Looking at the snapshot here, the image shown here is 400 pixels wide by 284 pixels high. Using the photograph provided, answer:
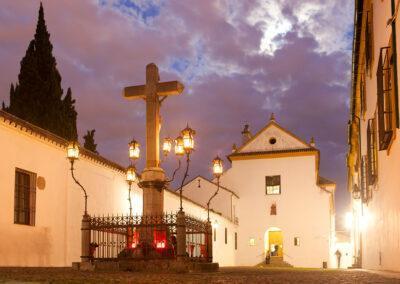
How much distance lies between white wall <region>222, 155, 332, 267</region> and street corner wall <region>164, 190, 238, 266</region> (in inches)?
61.1

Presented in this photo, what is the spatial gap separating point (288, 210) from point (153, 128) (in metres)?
30.2

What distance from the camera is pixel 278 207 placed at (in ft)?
146

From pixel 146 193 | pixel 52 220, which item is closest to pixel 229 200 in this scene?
pixel 52 220

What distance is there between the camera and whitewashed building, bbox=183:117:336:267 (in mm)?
43250

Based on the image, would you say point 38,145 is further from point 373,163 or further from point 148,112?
point 373,163

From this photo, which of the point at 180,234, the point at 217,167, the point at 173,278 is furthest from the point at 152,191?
the point at 173,278

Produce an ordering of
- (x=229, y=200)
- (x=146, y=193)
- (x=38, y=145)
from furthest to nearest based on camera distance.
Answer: (x=229, y=200) < (x=38, y=145) < (x=146, y=193)

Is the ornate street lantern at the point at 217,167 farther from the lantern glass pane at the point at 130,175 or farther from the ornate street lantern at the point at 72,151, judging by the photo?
the ornate street lantern at the point at 72,151

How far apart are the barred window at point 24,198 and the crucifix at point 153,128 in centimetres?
411

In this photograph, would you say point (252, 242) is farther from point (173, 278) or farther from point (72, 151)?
point (173, 278)

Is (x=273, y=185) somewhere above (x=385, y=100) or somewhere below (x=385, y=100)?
above

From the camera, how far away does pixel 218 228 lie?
126 ft

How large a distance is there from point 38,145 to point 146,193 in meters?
4.94

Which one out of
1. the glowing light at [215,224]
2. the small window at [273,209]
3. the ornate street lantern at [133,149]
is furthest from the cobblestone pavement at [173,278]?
the small window at [273,209]
